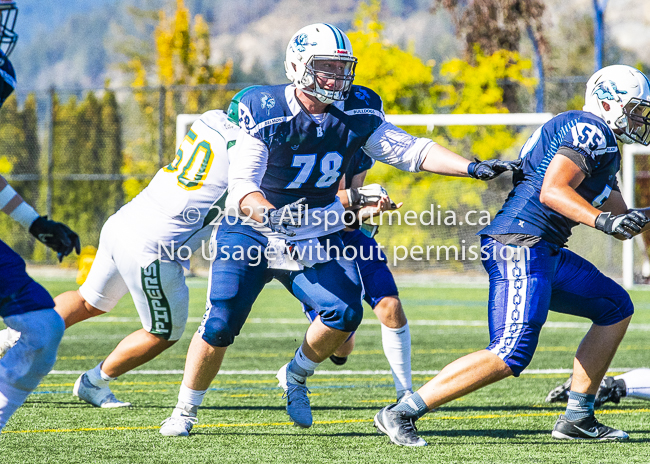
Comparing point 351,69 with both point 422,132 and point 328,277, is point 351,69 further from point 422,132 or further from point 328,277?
point 422,132

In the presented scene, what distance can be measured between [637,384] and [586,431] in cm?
67

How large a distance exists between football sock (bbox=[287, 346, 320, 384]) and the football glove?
2.61ft

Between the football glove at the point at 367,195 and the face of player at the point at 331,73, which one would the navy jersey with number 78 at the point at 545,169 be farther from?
the face of player at the point at 331,73

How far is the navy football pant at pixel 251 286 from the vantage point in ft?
13.3

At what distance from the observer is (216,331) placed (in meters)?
4.02

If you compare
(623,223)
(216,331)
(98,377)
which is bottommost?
(98,377)

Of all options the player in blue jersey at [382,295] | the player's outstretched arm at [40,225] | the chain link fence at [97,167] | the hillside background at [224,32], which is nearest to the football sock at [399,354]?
the player in blue jersey at [382,295]

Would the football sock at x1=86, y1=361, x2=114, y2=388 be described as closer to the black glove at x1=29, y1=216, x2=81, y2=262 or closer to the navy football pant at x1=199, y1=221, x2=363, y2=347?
the navy football pant at x1=199, y1=221, x2=363, y2=347

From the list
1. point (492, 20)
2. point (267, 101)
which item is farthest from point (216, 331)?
point (492, 20)

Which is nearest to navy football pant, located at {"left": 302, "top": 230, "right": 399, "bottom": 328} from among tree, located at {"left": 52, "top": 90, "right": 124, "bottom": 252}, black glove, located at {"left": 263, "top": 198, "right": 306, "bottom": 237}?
black glove, located at {"left": 263, "top": 198, "right": 306, "bottom": 237}

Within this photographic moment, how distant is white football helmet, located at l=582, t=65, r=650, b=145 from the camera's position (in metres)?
4.02

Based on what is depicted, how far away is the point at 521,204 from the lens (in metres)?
4.06

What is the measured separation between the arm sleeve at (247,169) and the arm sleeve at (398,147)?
23.9 inches

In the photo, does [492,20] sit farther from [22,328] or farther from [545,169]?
[22,328]
